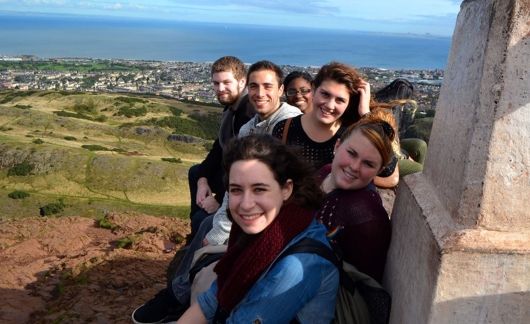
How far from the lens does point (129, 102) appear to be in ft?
189

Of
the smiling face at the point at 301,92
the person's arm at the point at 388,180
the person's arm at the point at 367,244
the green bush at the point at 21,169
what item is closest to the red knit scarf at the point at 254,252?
the person's arm at the point at 367,244

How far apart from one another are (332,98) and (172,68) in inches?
5212

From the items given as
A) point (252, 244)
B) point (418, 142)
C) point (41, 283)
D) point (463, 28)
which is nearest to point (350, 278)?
point (252, 244)

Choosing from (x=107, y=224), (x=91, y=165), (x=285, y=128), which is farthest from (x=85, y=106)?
(x=285, y=128)

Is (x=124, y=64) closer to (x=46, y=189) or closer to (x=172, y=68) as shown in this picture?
(x=172, y=68)

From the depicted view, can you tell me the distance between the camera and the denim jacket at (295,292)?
2223 mm

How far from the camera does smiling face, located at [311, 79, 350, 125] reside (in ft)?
11.1

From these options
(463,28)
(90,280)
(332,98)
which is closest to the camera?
(463,28)

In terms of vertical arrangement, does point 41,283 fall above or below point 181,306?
below

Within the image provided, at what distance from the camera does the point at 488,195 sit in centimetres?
182

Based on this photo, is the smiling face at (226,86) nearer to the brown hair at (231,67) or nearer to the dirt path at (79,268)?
the brown hair at (231,67)

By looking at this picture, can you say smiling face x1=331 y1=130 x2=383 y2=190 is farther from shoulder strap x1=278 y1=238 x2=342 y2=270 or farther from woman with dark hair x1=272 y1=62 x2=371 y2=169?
woman with dark hair x1=272 y1=62 x2=371 y2=169

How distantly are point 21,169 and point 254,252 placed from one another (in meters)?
26.5

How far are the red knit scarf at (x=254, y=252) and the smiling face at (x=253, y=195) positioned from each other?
1.9 inches
